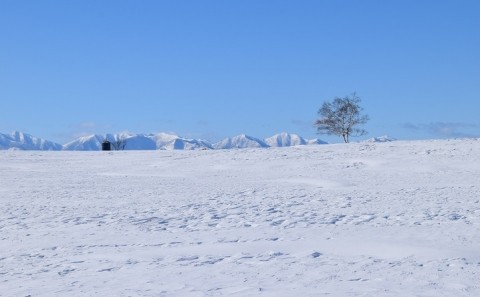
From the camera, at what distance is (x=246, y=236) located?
11305 millimetres

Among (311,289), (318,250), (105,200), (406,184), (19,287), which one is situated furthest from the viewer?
(406,184)

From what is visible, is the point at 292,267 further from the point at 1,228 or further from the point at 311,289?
the point at 1,228

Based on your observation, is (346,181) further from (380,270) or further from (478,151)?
(380,270)

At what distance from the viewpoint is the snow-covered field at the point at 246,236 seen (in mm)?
7953

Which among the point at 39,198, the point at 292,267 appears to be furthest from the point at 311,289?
the point at 39,198

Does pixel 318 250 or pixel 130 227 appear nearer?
pixel 318 250

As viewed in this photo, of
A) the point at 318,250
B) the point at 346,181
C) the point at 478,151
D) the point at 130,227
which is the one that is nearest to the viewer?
the point at 318,250

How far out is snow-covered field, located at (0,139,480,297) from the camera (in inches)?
313

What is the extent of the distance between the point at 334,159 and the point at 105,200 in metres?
17.1

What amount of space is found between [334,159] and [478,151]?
287 inches

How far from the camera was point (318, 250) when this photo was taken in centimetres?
981

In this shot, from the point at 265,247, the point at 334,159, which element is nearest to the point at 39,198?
the point at 265,247

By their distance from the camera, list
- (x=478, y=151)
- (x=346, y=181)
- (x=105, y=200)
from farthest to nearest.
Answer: (x=478, y=151)
(x=346, y=181)
(x=105, y=200)

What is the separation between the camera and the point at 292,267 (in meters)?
8.72
